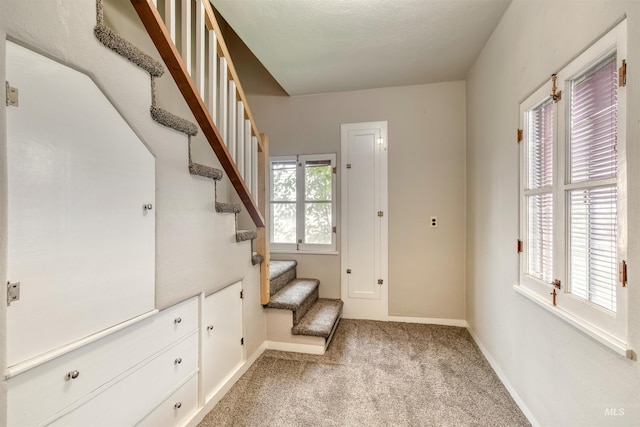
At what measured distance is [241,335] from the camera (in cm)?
215

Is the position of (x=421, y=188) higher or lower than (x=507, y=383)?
higher

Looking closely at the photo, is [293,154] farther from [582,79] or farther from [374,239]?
[582,79]

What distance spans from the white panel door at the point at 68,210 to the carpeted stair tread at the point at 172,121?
0.55ft

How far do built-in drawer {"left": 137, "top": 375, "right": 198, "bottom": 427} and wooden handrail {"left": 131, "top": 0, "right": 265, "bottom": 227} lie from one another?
3.99 ft

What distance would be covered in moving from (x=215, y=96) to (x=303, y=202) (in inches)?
72.4

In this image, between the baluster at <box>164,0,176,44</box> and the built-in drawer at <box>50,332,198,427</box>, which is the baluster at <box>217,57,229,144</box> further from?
the built-in drawer at <box>50,332,198,427</box>

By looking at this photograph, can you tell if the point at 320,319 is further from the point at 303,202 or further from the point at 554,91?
the point at 554,91

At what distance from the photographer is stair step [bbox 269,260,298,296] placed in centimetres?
272

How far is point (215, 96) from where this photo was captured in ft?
5.51

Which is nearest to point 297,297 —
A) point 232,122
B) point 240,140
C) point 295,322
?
point 295,322

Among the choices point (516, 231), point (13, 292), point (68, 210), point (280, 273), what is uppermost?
point (68, 210)

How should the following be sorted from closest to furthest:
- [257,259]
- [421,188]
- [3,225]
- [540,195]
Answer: [3,225], [540,195], [257,259], [421,188]

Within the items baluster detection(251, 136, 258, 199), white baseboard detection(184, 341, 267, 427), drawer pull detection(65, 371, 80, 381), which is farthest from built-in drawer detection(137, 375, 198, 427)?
baluster detection(251, 136, 258, 199)

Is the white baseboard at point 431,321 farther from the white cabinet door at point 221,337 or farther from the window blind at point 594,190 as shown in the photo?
the window blind at point 594,190
